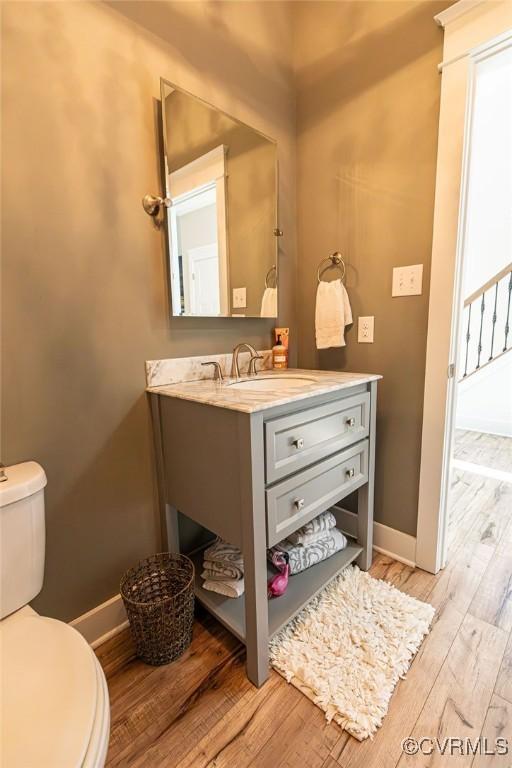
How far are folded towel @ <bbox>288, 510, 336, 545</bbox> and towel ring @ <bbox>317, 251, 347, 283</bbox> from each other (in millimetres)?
1178

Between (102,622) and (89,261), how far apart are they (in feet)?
4.20

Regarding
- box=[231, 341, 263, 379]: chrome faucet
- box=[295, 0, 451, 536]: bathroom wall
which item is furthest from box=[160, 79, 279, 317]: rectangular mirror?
box=[295, 0, 451, 536]: bathroom wall

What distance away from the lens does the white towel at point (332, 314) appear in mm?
1640

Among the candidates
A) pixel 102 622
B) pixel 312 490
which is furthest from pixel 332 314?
pixel 102 622

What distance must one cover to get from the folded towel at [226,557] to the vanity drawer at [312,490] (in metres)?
0.35

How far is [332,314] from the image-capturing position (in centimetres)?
166

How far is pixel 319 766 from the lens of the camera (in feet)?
2.83

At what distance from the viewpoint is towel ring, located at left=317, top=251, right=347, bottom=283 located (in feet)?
5.53

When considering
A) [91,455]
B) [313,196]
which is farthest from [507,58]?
[91,455]

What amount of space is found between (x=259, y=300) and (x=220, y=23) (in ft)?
3.72

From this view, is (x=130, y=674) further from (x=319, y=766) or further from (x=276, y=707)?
(x=319, y=766)

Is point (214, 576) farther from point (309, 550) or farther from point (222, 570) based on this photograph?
point (309, 550)

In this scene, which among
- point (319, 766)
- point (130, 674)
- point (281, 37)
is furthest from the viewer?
point (281, 37)

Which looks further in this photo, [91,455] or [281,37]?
[281,37]
